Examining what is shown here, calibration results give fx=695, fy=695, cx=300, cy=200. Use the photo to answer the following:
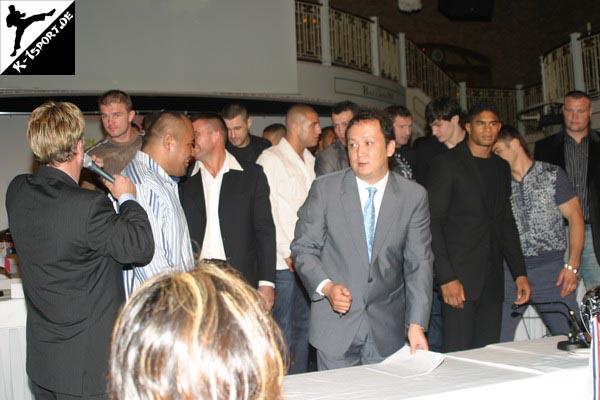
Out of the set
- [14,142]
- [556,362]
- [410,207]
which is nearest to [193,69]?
[14,142]

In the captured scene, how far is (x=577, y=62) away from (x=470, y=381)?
978cm

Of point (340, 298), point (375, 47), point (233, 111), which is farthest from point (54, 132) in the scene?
point (375, 47)

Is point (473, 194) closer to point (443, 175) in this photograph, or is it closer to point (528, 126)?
point (443, 175)

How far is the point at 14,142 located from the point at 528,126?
9.88 meters

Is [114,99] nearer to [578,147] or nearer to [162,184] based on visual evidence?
[162,184]

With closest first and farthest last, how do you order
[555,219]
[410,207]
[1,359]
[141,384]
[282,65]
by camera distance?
1. [141,384]
2. [410,207]
3. [1,359]
4. [555,219]
5. [282,65]

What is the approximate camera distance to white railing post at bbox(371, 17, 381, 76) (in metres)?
11.9

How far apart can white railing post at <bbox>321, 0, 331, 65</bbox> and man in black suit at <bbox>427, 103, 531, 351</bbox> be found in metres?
7.25

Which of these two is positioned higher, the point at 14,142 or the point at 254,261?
the point at 14,142

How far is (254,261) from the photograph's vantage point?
398 cm

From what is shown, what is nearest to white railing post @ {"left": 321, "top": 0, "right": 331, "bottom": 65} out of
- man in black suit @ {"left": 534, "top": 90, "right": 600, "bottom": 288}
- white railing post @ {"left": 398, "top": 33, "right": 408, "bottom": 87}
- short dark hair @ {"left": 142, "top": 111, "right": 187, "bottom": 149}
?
white railing post @ {"left": 398, "top": 33, "right": 408, "bottom": 87}

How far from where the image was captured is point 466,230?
3.80 m

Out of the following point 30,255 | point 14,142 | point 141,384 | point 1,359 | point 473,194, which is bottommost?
point 1,359

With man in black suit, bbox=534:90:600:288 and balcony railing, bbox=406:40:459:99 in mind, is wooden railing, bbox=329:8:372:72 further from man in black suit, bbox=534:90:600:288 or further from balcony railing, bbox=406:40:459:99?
man in black suit, bbox=534:90:600:288
